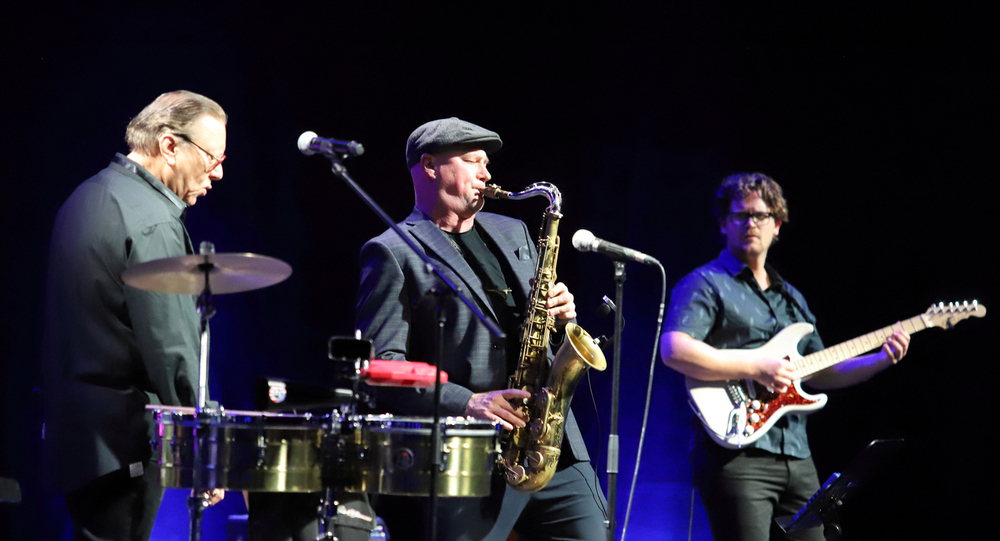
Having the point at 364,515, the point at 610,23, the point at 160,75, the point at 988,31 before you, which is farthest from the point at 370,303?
the point at 988,31

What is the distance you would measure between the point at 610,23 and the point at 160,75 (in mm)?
2613

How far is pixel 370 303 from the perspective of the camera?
11.3 ft

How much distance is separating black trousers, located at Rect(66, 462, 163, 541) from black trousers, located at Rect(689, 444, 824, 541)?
7.79ft

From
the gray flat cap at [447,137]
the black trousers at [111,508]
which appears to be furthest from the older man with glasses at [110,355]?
the gray flat cap at [447,137]

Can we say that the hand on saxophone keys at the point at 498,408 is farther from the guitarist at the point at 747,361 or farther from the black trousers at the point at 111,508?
the guitarist at the point at 747,361

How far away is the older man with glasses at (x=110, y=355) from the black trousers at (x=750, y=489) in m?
2.17

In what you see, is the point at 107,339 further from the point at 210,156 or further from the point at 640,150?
the point at 640,150

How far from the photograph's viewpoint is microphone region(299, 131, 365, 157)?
288 cm

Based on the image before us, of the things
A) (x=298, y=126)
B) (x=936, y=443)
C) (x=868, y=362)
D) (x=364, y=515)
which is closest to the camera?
(x=364, y=515)

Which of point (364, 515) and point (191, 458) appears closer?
point (191, 458)

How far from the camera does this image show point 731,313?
4.40 metres

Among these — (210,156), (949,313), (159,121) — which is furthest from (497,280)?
(949,313)

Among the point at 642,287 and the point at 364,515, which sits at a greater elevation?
the point at 642,287

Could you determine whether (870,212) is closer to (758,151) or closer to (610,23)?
(758,151)
